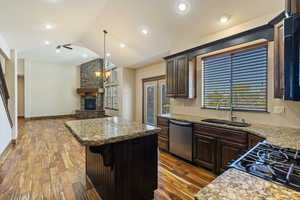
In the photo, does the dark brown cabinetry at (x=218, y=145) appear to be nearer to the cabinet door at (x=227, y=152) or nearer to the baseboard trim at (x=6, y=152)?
the cabinet door at (x=227, y=152)

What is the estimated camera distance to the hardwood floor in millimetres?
2304

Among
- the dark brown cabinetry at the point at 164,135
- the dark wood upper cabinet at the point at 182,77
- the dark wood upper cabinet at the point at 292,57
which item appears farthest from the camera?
the dark brown cabinetry at the point at 164,135

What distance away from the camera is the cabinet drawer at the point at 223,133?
2.43 m

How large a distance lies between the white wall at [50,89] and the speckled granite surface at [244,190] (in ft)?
36.3

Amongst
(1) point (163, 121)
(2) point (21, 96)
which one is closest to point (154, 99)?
(1) point (163, 121)

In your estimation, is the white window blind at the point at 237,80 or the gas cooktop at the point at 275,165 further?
the white window blind at the point at 237,80

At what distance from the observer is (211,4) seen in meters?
2.77

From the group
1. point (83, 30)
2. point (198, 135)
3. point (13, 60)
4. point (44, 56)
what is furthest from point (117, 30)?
point (44, 56)

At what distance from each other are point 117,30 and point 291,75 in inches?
174

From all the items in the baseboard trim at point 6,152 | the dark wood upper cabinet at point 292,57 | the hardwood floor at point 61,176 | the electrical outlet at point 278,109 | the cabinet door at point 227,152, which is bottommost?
the hardwood floor at point 61,176

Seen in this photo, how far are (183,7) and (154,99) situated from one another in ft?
11.8

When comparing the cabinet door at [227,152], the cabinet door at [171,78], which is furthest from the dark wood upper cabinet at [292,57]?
the cabinet door at [171,78]

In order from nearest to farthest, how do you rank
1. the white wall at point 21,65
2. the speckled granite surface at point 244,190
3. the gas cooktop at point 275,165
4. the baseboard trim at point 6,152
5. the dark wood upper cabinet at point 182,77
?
the speckled granite surface at point 244,190 → the gas cooktop at point 275,165 → the baseboard trim at point 6,152 → the dark wood upper cabinet at point 182,77 → the white wall at point 21,65

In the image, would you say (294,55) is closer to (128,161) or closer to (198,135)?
(128,161)
